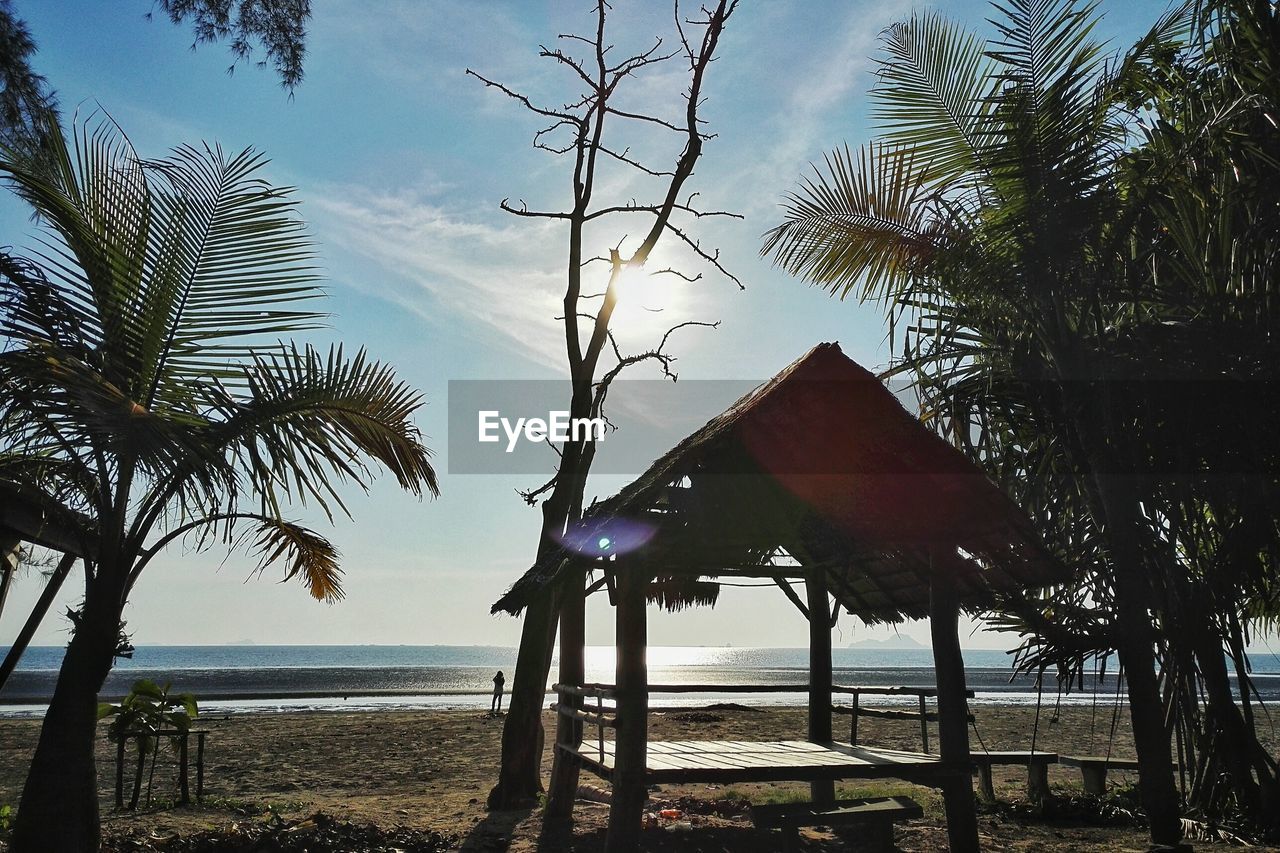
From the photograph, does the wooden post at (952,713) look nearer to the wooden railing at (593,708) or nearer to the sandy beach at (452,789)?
the sandy beach at (452,789)

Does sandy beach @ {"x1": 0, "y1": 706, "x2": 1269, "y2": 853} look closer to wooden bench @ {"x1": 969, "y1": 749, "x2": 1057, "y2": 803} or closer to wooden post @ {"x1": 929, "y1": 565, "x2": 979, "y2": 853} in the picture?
wooden bench @ {"x1": 969, "y1": 749, "x2": 1057, "y2": 803}

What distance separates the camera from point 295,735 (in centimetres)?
2219

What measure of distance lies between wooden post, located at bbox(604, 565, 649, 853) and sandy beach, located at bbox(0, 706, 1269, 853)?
5.96ft

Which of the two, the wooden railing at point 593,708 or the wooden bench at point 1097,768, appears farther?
the wooden bench at point 1097,768


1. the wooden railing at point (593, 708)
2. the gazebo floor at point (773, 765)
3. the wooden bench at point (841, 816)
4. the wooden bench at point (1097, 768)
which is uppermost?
the wooden railing at point (593, 708)

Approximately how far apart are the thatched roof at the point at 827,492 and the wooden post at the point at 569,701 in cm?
155

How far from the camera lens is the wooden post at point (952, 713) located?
722 centimetres


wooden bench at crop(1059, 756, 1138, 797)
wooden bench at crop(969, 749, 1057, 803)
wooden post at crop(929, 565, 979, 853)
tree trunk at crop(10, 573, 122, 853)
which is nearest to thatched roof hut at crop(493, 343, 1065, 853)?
wooden post at crop(929, 565, 979, 853)

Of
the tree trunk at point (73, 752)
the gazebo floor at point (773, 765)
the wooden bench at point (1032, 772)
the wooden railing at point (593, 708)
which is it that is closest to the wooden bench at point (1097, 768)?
the wooden bench at point (1032, 772)

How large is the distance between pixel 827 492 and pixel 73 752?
564cm

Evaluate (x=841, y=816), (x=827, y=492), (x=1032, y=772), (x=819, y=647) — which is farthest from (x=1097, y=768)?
(x=827, y=492)

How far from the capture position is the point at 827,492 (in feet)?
22.8

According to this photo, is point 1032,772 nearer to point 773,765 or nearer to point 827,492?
point 773,765

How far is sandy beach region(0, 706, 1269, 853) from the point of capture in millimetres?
8555
